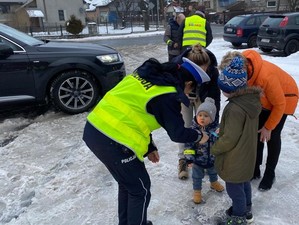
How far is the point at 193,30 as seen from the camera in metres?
5.09

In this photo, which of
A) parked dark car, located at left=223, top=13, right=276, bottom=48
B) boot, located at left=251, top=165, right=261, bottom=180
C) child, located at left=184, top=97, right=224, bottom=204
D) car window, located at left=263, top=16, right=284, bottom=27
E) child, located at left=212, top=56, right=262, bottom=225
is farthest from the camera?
parked dark car, located at left=223, top=13, right=276, bottom=48

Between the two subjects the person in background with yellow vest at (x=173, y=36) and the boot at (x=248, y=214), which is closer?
the boot at (x=248, y=214)

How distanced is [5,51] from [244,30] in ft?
38.1

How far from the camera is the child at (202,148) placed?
269cm

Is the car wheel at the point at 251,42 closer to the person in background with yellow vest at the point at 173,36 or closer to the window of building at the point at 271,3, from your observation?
the person in background with yellow vest at the point at 173,36

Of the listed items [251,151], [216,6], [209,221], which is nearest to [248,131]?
[251,151]

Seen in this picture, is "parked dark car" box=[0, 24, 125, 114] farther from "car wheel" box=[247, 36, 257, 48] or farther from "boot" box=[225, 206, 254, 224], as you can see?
"car wheel" box=[247, 36, 257, 48]

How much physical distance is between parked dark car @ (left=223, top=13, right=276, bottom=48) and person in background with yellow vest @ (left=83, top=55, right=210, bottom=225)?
13.1 m

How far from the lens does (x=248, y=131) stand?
236cm

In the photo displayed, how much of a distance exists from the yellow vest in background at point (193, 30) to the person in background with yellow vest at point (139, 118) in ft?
9.93

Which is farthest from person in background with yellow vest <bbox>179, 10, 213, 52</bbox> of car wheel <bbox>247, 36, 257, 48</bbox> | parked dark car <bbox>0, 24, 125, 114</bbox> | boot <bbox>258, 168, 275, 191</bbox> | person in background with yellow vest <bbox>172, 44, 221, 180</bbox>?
car wheel <bbox>247, 36, 257, 48</bbox>

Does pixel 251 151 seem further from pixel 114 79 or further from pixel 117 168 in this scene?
pixel 114 79

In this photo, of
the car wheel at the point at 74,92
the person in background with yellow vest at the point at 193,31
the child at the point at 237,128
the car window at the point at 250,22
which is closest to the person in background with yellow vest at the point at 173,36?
the person in background with yellow vest at the point at 193,31

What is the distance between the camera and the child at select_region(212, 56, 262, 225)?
2.33 metres
